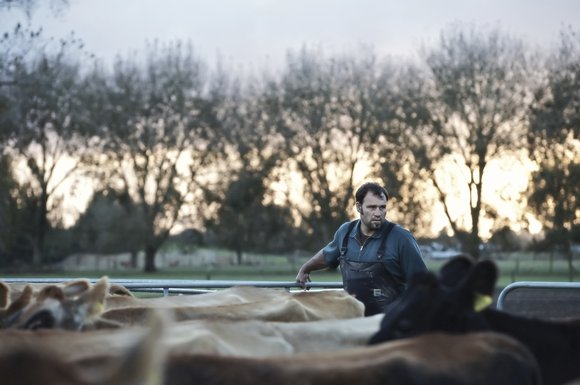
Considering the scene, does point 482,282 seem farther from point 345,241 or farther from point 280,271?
point 280,271

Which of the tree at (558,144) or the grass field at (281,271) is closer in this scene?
the tree at (558,144)

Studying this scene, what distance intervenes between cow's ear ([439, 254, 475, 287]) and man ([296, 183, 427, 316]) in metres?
2.29

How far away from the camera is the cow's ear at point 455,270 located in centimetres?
475

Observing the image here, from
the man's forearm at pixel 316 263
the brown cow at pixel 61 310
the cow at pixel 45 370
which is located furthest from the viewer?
the man's forearm at pixel 316 263

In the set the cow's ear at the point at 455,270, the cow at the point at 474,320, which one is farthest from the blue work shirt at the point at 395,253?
the cow at the point at 474,320

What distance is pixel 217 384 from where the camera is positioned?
11.3 ft

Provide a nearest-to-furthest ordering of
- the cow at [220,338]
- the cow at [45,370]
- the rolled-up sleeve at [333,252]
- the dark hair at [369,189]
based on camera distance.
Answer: the cow at [45,370] < the cow at [220,338] < the dark hair at [369,189] < the rolled-up sleeve at [333,252]

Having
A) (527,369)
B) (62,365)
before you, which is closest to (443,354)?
(527,369)

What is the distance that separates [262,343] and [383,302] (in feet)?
9.42

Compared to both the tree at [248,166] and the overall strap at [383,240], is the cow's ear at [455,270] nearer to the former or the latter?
the overall strap at [383,240]

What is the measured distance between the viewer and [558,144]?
1697 inches

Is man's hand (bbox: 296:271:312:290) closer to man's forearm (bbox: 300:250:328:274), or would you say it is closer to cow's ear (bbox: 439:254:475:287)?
man's forearm (bbox: 300:250:328:274)

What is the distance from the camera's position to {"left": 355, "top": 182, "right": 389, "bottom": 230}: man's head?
24.5ft

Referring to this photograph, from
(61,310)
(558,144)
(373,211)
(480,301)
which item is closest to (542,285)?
(373,211)
